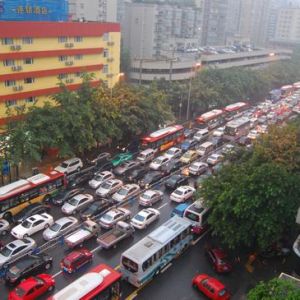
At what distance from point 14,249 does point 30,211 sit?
5484mm

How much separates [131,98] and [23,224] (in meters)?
20.6

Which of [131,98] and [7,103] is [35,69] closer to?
[7,103]

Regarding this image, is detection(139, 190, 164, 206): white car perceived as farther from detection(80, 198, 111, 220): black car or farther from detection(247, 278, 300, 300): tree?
detection(247, 278, 300, 300): tree

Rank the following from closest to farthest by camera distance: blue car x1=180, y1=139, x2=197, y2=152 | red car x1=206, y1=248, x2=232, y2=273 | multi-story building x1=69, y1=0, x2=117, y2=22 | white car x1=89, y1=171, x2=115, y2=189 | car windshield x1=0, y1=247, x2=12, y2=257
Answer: car windshield x1=0, y1=247, x2=12, y2=257 → red car x1=206, y1=248, x2=232, y2=273 → white car x1=89, y1=171, x2=115, y2=189 → blue car x1=180, y1=139, x2=197, y2=152 → multi-story building x1=69, y1=0, x2=117, y2=22

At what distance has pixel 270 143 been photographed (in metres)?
29.5

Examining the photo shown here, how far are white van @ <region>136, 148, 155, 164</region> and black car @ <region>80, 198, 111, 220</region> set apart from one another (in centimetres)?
1051

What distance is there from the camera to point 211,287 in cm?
2167

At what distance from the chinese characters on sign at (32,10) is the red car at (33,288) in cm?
2880

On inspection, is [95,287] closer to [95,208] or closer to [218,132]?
[95,208]

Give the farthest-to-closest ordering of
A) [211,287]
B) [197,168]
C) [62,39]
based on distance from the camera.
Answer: [62,39] → [197,168] → [211,287]

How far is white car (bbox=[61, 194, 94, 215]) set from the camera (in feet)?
98.3

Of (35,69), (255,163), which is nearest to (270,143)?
(255,163)

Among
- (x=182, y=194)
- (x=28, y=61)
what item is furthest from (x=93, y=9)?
(x=182, y=194)

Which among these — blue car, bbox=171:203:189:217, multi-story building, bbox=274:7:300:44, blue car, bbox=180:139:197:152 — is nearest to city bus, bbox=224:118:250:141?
blue car, bbox=180:139:197:152
